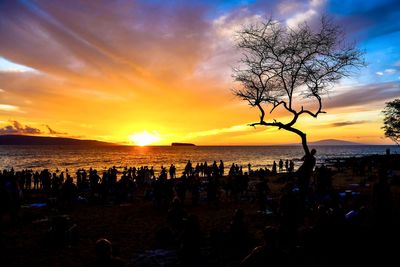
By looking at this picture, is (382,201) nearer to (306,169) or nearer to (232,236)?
(306,169)

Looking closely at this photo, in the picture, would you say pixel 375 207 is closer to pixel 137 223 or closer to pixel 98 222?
pixel 137 223

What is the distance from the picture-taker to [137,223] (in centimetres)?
1430

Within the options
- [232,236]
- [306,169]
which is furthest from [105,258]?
[306,169]

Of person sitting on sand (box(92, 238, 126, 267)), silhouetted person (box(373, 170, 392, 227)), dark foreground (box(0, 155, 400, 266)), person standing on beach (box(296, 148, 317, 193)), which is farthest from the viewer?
person standing on beach (box(296, 148, 317, 193))

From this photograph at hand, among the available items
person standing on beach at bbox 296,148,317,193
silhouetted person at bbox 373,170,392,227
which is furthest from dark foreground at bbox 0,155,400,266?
person standing on beach at bbox 296,148,317,193

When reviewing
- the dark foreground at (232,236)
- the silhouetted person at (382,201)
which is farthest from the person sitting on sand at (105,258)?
the silhouetted person at (382,201)

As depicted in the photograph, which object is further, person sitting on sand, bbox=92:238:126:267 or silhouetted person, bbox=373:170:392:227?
silhouetted person, bbox=373:170:392:227

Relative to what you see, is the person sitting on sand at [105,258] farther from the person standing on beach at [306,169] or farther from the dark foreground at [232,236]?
the person standing on beach at [306,169]

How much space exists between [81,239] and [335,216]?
8.78 meters

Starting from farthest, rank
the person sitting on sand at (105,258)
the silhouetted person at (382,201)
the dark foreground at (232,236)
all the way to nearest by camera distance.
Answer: the silhouetted person at (382,201) → the dark foreground at (232,236) → the person sitting on sand at (105,258)

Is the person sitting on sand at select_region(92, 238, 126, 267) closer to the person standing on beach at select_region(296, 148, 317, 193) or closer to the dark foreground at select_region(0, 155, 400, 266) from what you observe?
the dark foreground at select_region(0, 155, 400, 266)

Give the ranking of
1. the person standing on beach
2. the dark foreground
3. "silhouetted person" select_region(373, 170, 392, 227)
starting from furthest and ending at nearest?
the person standing on beach → "silhouetted person" select_region(373, 170, 392, 227) → the dark foreground

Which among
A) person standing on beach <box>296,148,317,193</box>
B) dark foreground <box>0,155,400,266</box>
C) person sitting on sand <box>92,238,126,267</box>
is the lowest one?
dark foreground <box>0,155,400,266</box>

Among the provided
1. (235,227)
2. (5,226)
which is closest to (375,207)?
(235,227)
